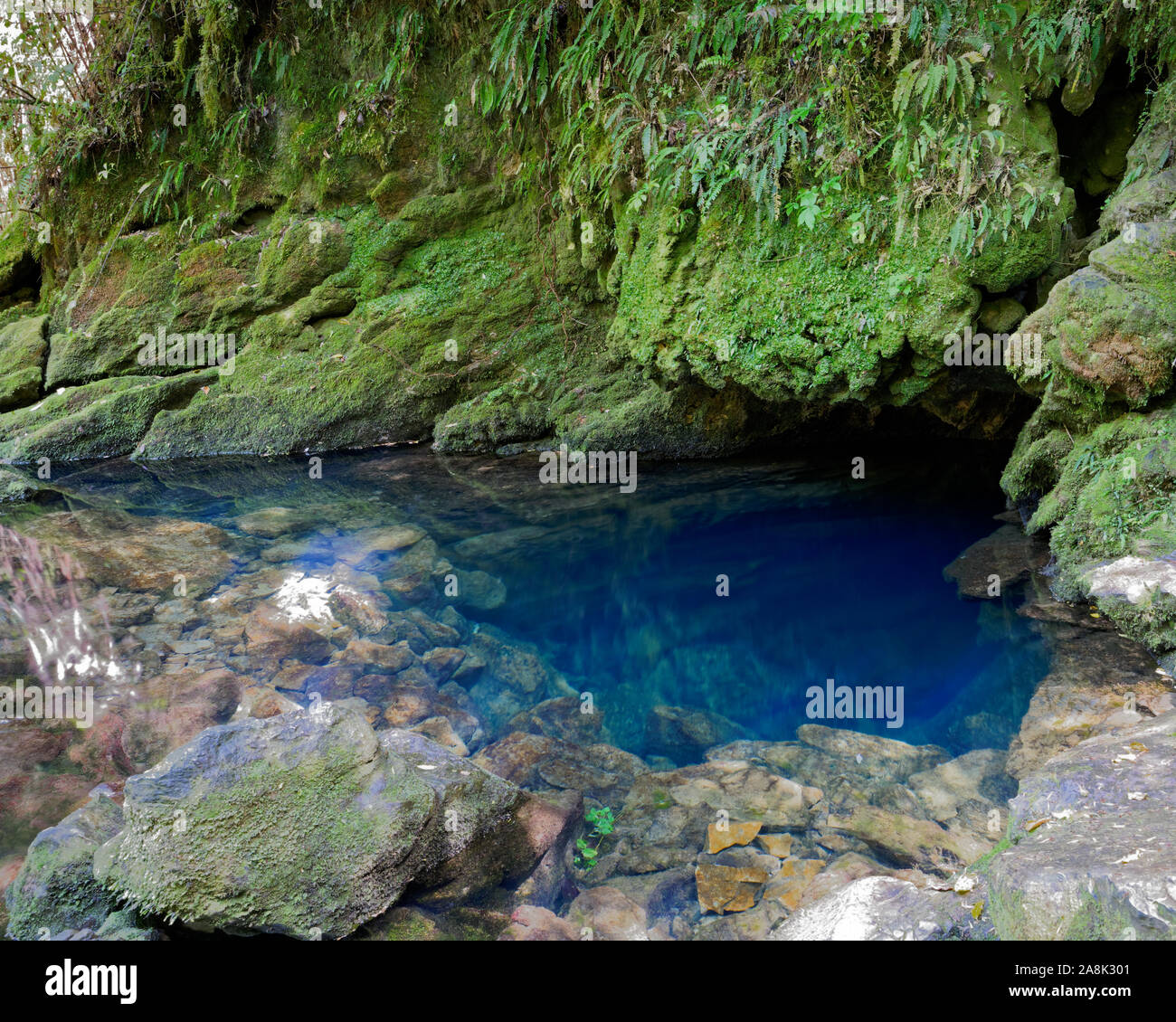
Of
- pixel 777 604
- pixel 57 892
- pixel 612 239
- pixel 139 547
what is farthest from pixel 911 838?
pixel 612 239

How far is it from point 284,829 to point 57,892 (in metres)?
0.89

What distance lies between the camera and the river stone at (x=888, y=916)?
8.17 feet

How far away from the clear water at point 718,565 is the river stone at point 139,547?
0.50 m

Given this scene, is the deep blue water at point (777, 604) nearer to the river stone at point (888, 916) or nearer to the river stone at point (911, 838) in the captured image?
the river stone at point (911, 838)

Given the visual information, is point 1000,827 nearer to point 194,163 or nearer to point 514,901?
point 514,901

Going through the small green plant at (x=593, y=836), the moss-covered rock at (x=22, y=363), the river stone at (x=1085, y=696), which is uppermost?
the moss-covered rock at (x=22, y=363)

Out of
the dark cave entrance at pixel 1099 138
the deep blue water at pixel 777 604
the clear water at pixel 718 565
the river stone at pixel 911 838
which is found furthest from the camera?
the dark cave entrance at pixel 1099 138

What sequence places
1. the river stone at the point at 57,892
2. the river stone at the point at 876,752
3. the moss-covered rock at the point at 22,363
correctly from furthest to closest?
the moss-covered rock at the point at 22,363
the river stone at the point at 876,752
the river stone at the point at 57,892

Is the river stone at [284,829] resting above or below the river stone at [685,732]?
above

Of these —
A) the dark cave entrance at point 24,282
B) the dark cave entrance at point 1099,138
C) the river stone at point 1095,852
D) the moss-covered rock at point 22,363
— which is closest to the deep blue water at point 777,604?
the river stone at point 1095,852

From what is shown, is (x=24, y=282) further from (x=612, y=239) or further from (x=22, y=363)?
(x=612, y=239)

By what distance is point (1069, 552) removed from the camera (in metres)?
5.80

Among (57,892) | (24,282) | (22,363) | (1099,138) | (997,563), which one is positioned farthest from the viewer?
(24,282)

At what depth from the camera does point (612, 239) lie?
9836mm
